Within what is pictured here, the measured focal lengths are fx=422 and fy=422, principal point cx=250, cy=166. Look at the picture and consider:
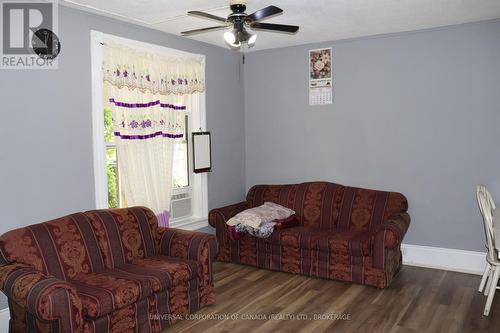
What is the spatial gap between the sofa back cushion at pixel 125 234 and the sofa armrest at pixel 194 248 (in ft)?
0.54

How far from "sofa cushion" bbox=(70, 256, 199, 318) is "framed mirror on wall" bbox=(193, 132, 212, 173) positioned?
156cm

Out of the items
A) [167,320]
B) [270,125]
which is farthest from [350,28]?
[167,320]

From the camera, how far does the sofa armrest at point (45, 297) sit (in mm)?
2484

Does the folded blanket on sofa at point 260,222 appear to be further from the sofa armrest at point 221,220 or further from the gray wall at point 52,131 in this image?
the gray wall at point 52,131

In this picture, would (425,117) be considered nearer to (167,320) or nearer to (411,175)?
(411,175)

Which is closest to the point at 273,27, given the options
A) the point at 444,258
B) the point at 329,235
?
the point at 329,235

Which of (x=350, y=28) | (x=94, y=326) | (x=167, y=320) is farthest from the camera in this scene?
(x=350, y=28)

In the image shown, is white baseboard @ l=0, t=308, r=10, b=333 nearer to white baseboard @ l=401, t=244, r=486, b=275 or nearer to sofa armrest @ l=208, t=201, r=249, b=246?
sofa armrest @ l=208, t=201, r=249, b=246

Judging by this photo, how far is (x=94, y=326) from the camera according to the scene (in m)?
2.75

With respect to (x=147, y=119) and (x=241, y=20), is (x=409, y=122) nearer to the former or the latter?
(x=241, y=20)

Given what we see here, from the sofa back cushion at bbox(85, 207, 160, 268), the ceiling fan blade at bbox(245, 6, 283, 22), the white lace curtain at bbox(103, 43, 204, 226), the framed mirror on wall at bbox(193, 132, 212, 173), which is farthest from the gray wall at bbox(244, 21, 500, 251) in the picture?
the ceiling fan blade at bbox(245, 6, 283, 22)

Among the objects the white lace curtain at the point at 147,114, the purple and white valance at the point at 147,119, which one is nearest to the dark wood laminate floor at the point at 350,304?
the white lace curtain at the point at 147,114

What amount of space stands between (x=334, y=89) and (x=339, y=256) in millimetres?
2040

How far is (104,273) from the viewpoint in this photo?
10.6 feet
